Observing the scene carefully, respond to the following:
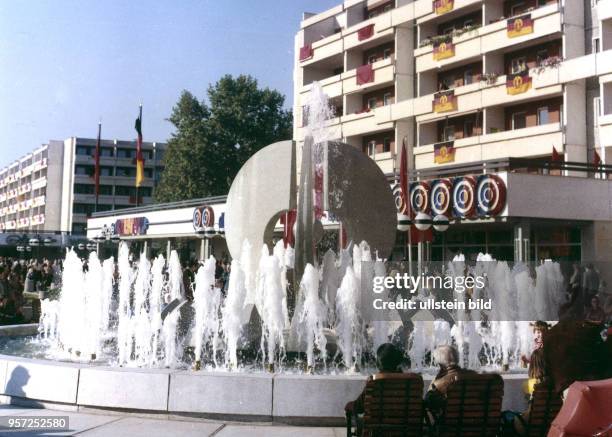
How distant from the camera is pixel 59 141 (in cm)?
8350

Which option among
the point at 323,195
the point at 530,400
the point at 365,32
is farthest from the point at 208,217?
the point at 530,400

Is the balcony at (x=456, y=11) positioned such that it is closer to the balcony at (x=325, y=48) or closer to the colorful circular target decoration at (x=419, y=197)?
the balcony at (x=325, y=48)

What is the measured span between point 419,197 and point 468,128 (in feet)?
30.7

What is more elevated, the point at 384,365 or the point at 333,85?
the point at 333,85

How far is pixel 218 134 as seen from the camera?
47.2m

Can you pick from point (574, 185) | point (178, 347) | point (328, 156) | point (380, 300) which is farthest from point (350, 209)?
point (574, 185)

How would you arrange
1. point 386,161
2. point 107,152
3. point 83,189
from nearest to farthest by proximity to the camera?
point 386,161 → point 83,189 → point 107,152

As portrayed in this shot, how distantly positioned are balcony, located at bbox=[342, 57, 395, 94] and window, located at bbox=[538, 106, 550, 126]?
866 centimetres

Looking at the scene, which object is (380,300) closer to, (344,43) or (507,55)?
(507,55)

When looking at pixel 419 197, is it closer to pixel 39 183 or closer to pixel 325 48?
pixel 325 48

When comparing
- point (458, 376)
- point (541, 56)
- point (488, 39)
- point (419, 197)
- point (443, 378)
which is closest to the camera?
point (458, 376)

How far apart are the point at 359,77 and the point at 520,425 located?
31902 mm

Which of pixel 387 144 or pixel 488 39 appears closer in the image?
pixel 488 39

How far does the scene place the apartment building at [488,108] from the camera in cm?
2266
